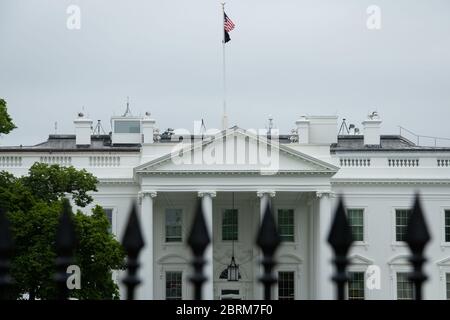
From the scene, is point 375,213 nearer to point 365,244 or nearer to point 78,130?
point 365,244

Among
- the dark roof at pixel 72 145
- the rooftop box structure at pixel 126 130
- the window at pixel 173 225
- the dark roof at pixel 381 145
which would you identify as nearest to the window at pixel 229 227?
the window at pixel 173 225

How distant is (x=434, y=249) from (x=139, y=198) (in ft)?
51.0

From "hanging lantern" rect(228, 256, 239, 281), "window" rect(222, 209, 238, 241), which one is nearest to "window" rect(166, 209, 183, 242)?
"window" rect(222, 209, 238, 241)

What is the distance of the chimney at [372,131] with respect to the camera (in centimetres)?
6400

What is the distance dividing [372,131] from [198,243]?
58.9 m

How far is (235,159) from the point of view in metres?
56.4

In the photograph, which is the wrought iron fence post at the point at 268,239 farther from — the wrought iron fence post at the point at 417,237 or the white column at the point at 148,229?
the white column at the point at 148,229

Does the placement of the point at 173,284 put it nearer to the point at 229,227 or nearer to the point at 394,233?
the point at 229,227

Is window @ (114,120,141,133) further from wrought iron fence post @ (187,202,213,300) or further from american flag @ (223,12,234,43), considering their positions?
wrought iron fence post @ (187,202,213,300)

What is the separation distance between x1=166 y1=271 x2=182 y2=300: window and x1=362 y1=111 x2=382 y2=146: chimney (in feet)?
45.3

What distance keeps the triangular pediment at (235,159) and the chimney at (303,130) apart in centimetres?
750

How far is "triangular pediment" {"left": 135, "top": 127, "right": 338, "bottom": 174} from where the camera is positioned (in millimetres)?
55656

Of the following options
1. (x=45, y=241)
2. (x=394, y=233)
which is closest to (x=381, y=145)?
(x=394, y=233)
